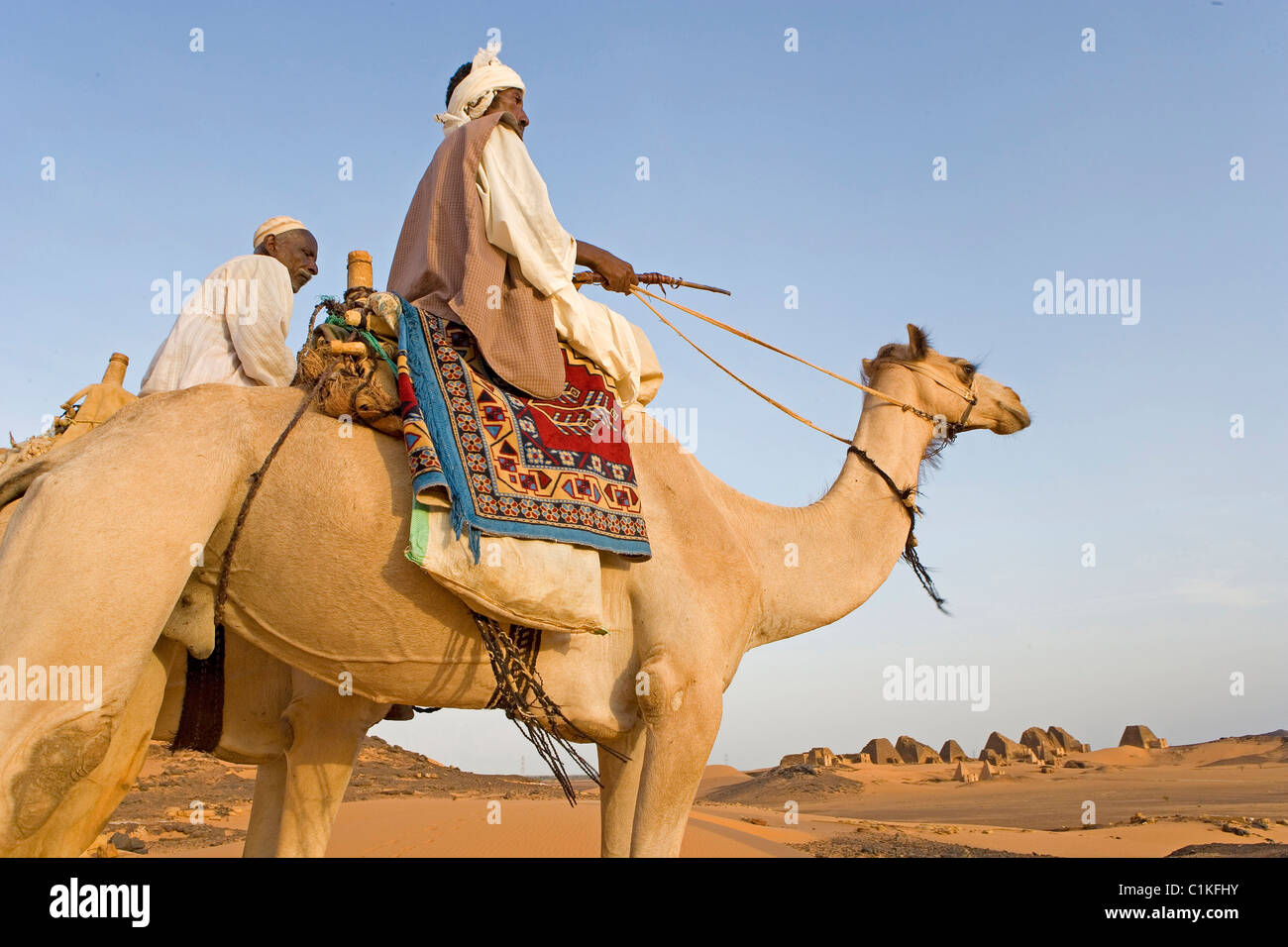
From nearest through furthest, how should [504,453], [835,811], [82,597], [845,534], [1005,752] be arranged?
1. [82,597]
2. [504,453]
3. [845,534]
4. [835,811]
5. [1005,752]

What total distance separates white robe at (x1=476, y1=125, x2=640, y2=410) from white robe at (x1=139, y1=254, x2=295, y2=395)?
47.1 inches

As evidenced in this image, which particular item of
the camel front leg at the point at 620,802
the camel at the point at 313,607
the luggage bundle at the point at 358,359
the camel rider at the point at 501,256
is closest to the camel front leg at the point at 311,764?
the camel at the point at 313,607

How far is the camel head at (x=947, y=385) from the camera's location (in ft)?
20.9

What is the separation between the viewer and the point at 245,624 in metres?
4.19

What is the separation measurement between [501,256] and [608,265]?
2.45ft

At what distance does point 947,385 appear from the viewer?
21.1 feet

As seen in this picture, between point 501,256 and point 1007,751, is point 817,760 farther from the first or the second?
point 501,256

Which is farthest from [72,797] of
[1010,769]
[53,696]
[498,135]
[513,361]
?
[1010,769]

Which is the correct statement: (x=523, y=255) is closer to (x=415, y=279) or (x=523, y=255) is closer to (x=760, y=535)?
(x=415, y=279)

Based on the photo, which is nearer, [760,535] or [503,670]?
[503,670]

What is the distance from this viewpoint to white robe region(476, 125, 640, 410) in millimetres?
4848

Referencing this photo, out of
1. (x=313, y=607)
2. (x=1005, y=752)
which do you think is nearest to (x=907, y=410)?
(x=313, y=607)

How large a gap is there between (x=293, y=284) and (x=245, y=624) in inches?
93.6

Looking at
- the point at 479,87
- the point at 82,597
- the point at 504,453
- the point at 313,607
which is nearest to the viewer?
the point at 82,597
